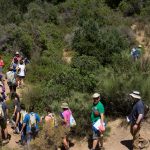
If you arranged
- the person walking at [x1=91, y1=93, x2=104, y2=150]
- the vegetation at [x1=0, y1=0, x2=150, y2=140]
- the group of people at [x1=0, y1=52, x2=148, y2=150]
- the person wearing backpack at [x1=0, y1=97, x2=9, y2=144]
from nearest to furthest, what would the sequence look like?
the group of people at [x1=0, y1=52, x2=148, y2=150]
the person walking at [x1=91, y1=93, x2=104, y2=150]
the person wearing backpack at [x1=0, y1=97, x2=9, y2=144]
the vegetation at [x1=0, y1=0, x2=150, y2=140]

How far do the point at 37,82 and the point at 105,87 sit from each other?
17.4ft

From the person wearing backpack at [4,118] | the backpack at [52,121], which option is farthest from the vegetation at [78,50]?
the person wearing backpack at [4,118]

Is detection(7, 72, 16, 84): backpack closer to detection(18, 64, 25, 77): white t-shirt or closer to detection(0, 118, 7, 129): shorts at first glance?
detection(18, 64, 25, 77): white t-shirt

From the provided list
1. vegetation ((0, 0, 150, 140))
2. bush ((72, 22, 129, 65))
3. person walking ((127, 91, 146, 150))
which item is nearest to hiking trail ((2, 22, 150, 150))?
vegetation ((0, 0, 150, 140))

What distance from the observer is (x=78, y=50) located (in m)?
21.4

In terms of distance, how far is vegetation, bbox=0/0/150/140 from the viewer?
530 inches

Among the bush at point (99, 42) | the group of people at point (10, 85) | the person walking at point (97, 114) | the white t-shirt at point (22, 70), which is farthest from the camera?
the bush at point (99, 42)

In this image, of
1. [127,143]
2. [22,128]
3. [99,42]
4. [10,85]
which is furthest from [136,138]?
[99,42]

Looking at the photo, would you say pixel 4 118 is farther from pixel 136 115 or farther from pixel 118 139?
pixel 136 115

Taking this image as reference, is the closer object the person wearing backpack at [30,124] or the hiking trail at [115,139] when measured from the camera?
the person wearing backpack at [30,124]

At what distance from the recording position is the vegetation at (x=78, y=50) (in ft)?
44.1

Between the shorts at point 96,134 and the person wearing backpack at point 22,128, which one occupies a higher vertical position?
the shorts at point 96,134

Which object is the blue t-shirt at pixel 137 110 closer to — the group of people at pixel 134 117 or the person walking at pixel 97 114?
the group of people at pixel 134 117

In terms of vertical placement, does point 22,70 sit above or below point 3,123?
above
